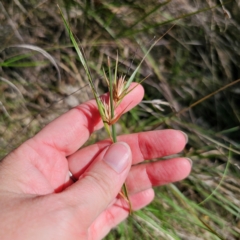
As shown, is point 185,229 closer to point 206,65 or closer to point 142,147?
point 142,147

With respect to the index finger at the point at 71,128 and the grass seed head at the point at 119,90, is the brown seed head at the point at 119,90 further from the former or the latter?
the index finger at the point at 71,128

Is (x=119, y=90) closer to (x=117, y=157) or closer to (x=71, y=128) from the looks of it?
(x=117, y=157)

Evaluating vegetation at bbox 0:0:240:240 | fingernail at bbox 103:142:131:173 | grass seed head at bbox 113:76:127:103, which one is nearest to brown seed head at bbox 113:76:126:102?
grass seed head at bbox 113:76:127:103

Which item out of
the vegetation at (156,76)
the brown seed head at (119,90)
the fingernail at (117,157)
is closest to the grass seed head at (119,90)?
the brown seed head at (119,90)

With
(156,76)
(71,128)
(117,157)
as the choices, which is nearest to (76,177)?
(71,128)

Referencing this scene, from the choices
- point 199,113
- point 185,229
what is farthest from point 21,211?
point 199,113

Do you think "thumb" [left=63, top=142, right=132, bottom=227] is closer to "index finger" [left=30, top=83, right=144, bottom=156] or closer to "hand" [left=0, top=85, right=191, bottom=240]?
"hand" [left=0, top=85, right=191, bottom=240]
